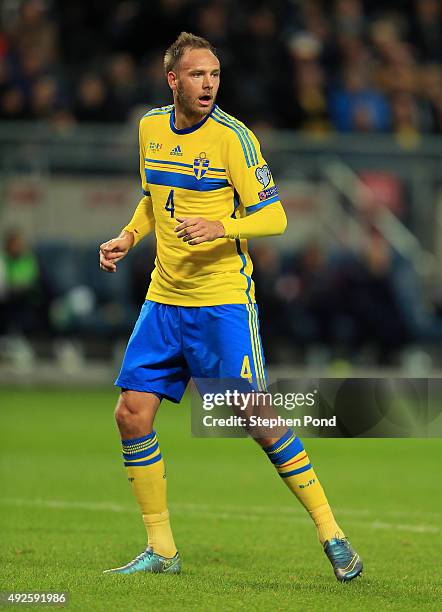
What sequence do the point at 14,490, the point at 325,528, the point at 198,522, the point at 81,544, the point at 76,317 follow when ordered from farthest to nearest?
the point at 76,317
the point at 14,490
the point at 198,522
the point at 81,544
the point at 325,528

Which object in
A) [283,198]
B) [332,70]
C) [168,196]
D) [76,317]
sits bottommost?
[76,317]

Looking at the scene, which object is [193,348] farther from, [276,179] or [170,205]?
[276,179]

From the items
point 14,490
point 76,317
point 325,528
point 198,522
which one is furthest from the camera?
point 76,317

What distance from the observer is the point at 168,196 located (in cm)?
694

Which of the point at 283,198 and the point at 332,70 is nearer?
the point at 283,198

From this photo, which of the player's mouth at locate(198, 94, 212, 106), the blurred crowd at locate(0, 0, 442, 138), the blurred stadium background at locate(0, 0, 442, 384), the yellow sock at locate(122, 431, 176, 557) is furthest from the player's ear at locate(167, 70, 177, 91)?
the blurred crowd at locate(0, 0, 442, 138)

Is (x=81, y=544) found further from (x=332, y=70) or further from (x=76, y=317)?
(x=332, y=70)

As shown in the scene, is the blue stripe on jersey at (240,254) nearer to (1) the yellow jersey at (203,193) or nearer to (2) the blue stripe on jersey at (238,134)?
(1) the yellow jersey at (203,193)

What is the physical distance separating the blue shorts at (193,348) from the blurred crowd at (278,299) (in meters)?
10.7

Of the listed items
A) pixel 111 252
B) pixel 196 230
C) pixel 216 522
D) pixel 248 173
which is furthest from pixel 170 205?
pixel 216 522

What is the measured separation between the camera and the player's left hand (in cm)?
634

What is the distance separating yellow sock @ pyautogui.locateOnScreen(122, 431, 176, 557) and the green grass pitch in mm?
223

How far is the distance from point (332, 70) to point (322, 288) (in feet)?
12.7

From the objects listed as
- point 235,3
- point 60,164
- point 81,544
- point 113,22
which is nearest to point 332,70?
point 235,3
